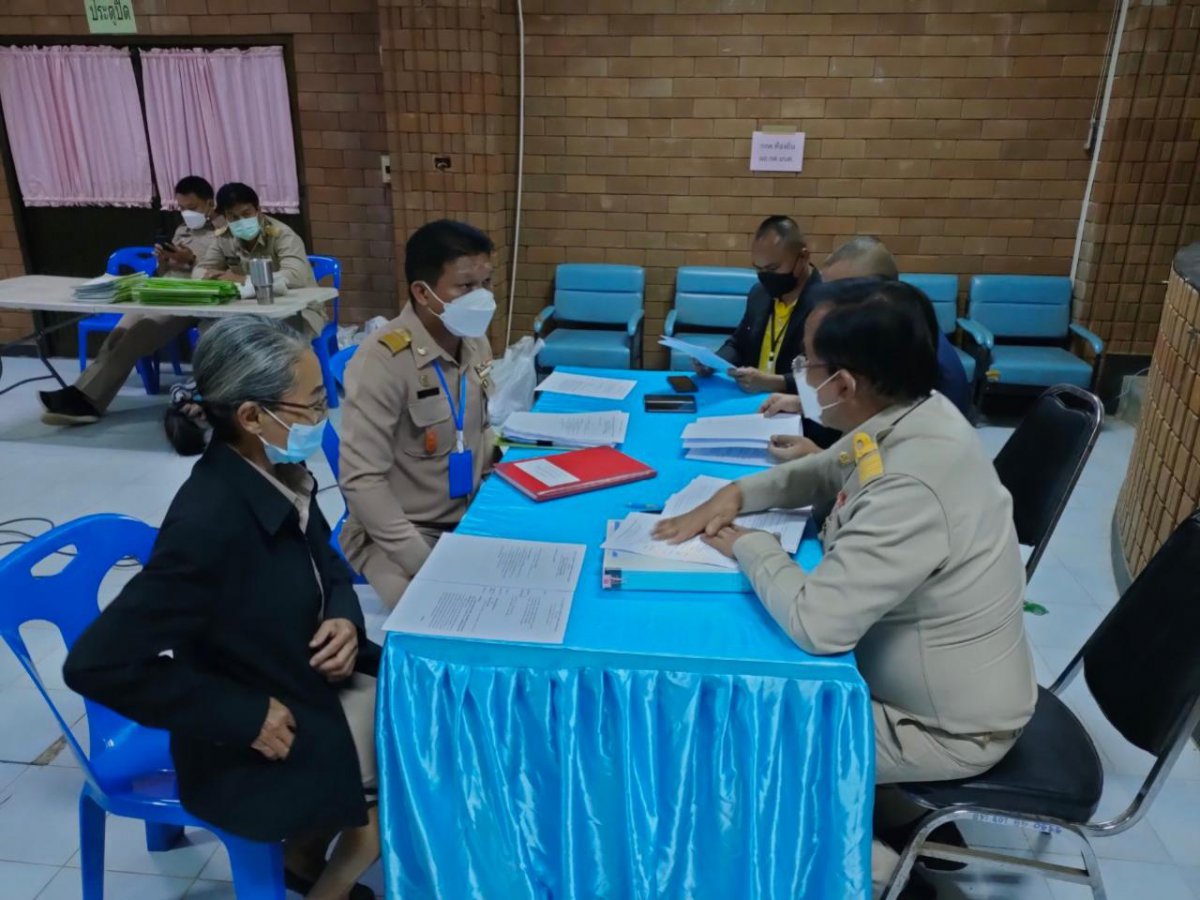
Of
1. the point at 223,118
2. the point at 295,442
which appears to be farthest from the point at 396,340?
the point at 223,118

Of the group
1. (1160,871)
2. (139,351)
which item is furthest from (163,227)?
(1160,871)

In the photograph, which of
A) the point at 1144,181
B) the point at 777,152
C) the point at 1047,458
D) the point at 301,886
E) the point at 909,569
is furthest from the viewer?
the point at 777,152

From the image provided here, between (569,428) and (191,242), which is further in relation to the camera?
(191,242)

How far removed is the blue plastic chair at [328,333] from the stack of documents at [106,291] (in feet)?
2.95

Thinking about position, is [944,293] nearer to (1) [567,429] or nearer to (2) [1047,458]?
(2) [1047,458]

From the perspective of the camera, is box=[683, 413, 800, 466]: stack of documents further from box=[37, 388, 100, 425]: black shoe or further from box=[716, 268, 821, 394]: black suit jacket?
box=[37, 388, 100, 425]: black shoe

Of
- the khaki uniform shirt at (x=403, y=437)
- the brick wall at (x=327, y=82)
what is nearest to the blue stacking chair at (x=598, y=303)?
the brick wall at (x=327, y=82)

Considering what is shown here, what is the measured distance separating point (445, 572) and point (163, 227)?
4944 millimetres

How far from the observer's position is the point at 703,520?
63.1 inches

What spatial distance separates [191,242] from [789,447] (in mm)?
4223

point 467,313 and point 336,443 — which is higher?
point 467,313

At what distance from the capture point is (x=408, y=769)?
4.34 ft

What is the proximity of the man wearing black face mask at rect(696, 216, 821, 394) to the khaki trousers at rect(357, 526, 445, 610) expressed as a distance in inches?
50.2

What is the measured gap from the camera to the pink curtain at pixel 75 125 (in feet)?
16.6
